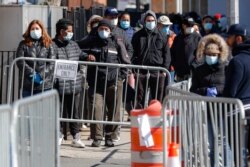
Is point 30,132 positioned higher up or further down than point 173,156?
higher up

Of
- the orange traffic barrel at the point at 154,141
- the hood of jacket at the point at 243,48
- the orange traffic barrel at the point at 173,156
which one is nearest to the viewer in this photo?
the orange traffic barrel at the point at 173,156

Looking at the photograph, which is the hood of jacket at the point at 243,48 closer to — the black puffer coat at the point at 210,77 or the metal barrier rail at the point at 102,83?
the black puffer coat at the point at 210,77

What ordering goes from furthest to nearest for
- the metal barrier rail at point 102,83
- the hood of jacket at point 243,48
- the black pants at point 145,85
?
1. the black pants at point 145,85
2. the metal barrier rail at point 102,83
3. the hood of jacket at point 243,48

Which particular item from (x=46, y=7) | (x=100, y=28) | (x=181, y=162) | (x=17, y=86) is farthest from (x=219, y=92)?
(x=46, y=7)

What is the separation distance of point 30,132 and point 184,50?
806 centimetres

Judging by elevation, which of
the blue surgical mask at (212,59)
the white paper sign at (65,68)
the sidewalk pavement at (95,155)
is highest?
the blue surgical mask at (212,59)

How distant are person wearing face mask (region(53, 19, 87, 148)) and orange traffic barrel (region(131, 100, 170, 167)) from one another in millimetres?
3075

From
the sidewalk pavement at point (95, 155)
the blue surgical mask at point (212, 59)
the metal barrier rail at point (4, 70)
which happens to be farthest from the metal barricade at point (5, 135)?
the metal barrier rail at point (4, 70)

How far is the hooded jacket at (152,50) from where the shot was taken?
47.2ft

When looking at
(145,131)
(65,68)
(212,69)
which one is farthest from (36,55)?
(145,131)

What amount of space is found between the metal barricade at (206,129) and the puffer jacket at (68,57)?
3499mm

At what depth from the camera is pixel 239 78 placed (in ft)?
31.3

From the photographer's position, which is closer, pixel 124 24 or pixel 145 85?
pixel 145 85

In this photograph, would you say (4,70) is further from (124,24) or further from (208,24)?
(208,24)
